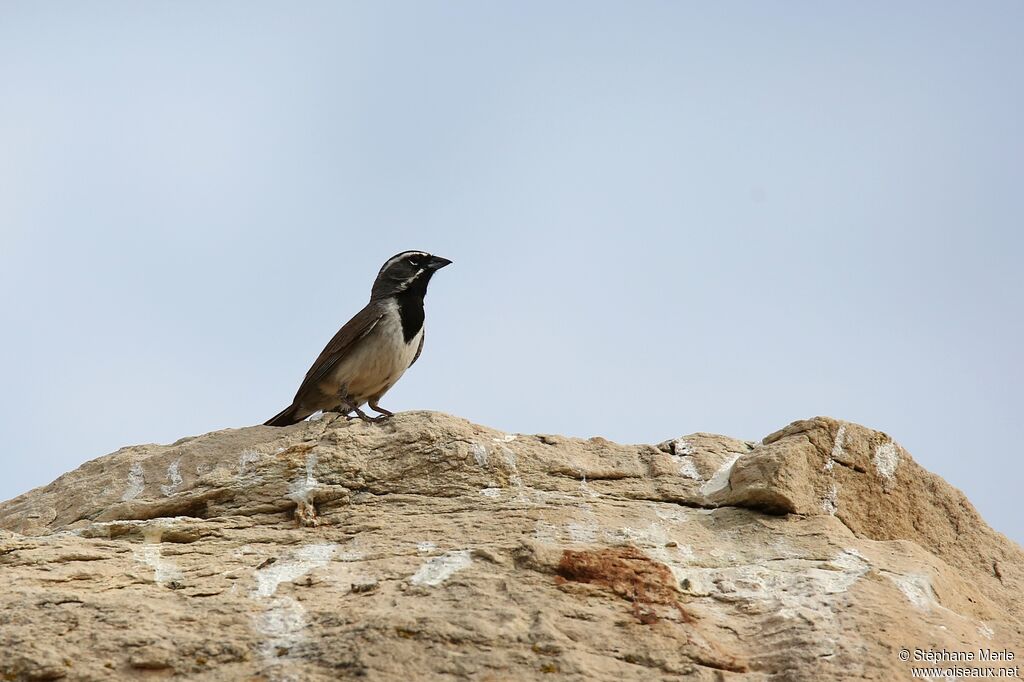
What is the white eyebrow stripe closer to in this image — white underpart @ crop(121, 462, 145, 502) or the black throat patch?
the black throat patch

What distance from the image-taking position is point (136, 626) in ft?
20.8

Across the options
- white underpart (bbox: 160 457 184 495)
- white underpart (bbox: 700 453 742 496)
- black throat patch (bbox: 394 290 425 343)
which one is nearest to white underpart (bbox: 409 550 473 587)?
white underpart (bbox: 700 453 742 496)

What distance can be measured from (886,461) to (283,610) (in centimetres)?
413

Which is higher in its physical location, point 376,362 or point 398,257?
point 398,257

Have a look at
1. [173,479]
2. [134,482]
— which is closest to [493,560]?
[173,479]

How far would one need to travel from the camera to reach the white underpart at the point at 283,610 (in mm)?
6203

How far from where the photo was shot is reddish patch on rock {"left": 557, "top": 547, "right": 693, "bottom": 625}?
6.72 meters

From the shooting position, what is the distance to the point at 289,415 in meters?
11.4

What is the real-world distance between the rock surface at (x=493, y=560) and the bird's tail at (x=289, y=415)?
8.24ft

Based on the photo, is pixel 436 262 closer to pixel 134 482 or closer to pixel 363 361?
pixel 363 361

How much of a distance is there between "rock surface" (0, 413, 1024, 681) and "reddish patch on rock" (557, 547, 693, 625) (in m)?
0.02

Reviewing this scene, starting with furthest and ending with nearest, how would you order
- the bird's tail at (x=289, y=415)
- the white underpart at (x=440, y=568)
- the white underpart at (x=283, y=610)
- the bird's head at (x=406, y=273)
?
1. the bird's head at (x=406, y=273)
2. the bird's tail at (x=289, y=415)
3. the white underpart at (x=440, y=568)
4. the white underpart at (x=283, y=610)

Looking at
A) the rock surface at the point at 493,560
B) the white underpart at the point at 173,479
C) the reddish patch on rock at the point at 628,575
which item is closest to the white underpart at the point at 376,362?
the rock surface at the point at 493,560

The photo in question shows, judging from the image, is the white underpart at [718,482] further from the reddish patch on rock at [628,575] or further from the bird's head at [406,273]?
the bird's head at [406,273]
